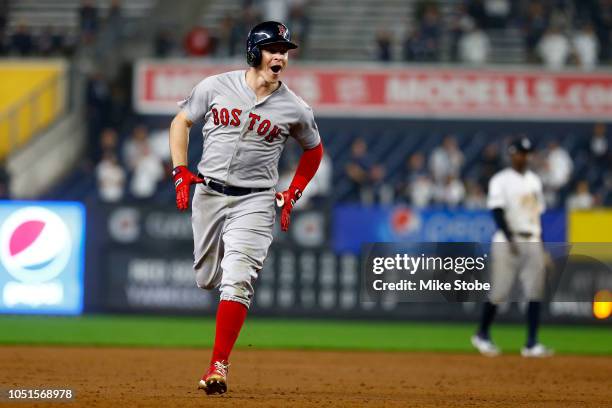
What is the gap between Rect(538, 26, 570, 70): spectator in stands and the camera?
25219 millimetres

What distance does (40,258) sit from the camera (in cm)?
1677

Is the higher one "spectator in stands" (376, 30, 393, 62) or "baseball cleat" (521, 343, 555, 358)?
"spectator in stands" (376, 30, 393, 62)

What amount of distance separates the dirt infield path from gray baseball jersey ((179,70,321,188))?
1576 mm

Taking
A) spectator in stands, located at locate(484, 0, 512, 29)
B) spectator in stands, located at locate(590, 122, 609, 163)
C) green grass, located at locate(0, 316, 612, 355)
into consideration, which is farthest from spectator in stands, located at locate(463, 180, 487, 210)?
spectator in stands, located at locate(484, 0, 512, 29)

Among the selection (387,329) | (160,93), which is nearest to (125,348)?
(387,329)

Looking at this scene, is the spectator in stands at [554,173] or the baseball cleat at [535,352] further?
the spectator in stands at [554,173]

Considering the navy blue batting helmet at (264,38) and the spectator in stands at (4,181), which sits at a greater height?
the spectator in stands at (4,181)

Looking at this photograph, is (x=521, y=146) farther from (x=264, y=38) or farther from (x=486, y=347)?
(x=264, y=38)

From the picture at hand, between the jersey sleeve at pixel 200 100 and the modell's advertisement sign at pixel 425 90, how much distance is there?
16733mm

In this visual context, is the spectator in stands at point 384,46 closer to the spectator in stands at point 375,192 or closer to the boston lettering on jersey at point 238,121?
the spectator in stands at point 375,192

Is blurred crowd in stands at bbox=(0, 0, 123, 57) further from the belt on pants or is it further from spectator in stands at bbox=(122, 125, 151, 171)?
the belt on pants

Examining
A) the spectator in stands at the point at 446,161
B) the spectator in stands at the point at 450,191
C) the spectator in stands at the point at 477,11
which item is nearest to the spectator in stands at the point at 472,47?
the spectator in stands at the point at 477,11

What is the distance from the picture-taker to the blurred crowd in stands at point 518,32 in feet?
82.8

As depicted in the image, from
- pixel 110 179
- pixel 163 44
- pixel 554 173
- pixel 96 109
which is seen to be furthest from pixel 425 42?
pixel 110 179
